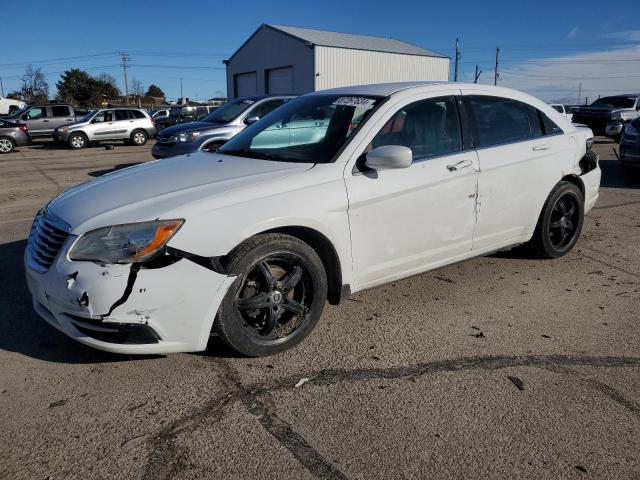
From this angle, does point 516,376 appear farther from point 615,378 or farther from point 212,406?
point 212,406

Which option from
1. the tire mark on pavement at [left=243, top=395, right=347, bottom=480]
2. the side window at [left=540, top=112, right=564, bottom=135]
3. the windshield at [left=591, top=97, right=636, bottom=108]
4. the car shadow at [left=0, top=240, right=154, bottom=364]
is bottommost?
the tire mark on pavement at [left=243, top=395, right=347, bottom=480]

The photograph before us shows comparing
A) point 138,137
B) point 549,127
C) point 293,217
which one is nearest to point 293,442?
→ point 293,217

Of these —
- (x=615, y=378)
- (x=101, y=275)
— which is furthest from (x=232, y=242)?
(x=615, y=378)

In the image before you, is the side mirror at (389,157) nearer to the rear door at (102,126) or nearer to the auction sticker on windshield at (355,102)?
the auction sticker on windshield at (355,102)

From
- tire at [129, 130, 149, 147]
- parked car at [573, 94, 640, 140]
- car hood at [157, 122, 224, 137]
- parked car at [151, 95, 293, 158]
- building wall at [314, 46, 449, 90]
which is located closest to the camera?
parked car at [151, 95, 293, 158]

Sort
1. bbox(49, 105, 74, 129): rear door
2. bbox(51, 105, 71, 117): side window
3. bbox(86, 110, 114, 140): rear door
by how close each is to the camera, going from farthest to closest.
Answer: bbox(51, 105, 71, 117): side window, bbox(49, 105, 74, 129): rear door, bbox(86, 110, 114, 140): rear door

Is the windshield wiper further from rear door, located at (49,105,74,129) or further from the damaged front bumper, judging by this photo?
rear door, located at (49,105,74,129)

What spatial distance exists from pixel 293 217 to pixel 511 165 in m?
2.13

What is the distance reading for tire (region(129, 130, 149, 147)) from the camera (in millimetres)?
21906

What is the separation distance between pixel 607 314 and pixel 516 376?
137 cm

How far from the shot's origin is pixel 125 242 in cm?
289

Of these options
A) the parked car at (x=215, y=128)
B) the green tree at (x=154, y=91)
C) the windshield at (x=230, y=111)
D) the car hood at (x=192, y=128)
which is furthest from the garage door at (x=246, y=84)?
the green tree at (x=154, y=91)

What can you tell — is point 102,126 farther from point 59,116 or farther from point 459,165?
point 459,165

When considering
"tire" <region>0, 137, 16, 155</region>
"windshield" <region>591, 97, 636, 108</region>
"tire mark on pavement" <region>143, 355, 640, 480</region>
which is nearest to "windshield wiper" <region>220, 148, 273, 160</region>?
"tire mark on pavement" <region>143, 355, 640, 480</region>
